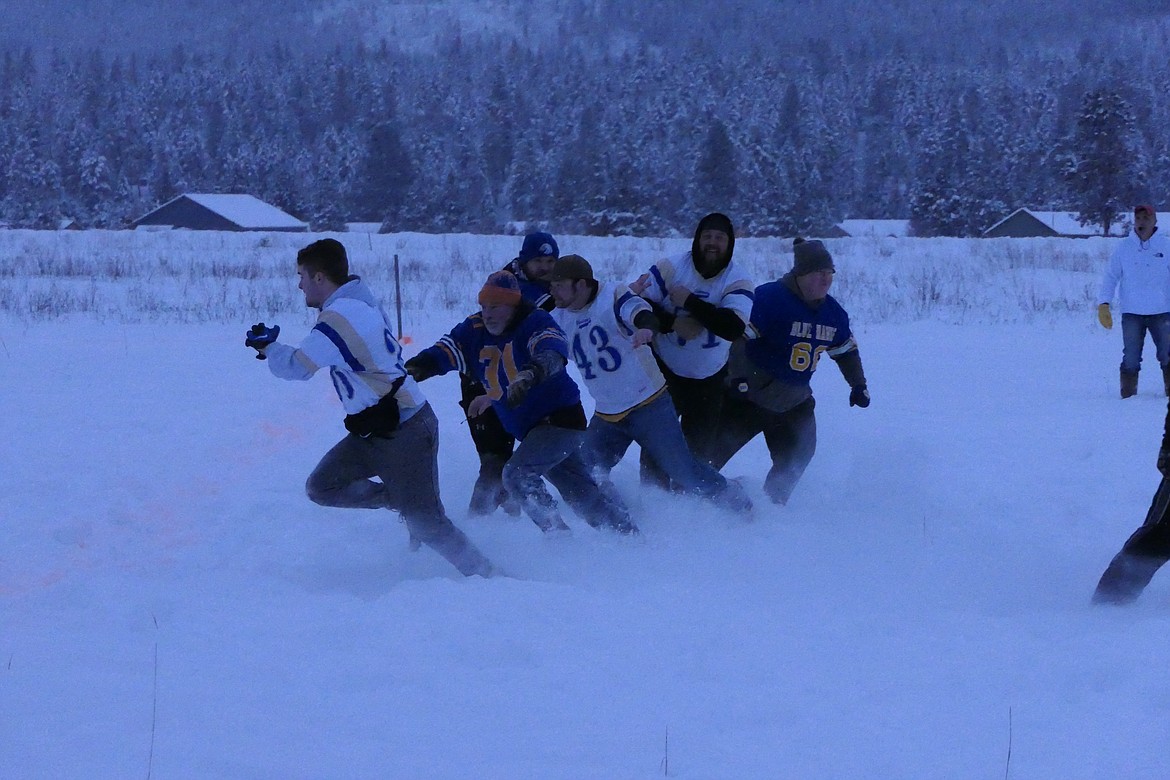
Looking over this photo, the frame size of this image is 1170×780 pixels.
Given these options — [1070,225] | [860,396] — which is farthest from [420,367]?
[1070,225]

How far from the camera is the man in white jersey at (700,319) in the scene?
20.1 feet

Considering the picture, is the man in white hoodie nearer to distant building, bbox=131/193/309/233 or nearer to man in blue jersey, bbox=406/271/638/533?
man in blue jersey, bbox=406/271/638/533

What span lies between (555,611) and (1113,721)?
78.0 inches

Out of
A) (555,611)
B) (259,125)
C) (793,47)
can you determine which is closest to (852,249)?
(555,611)

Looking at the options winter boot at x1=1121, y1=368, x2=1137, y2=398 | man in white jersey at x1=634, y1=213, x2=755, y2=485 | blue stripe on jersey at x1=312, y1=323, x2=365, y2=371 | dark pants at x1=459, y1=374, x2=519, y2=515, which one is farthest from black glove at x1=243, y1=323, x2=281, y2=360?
A: winter boot at x1=1121, y1=368, x2=1137, y2=398

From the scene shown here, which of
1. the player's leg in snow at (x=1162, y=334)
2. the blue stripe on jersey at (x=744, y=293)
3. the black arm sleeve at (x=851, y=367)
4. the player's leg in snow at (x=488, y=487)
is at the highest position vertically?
the blue stripe on jersey at (x=744, y=293)

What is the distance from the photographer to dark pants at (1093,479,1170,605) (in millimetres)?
4688

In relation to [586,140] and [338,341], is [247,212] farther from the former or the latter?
[338,341]

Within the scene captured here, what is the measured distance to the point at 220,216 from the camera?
224ft

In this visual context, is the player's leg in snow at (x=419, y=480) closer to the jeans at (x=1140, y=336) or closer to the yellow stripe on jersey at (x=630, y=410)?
the yellow stripe on jersey at (x=630, y=410)

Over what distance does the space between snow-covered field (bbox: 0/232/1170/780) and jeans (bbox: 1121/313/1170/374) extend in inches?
14.7

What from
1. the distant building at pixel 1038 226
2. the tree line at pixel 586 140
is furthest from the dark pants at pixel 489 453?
the distant building at pixel 1038 226

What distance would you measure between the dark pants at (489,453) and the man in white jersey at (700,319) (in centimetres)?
86

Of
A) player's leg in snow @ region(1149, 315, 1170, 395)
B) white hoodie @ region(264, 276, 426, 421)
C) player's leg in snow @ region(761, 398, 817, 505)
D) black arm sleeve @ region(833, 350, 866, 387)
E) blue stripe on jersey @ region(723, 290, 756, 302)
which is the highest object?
blue stripe on jersey @ region(723, 290, 756, 302)
